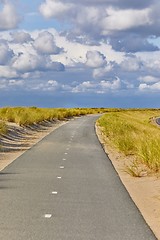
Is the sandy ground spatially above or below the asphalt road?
below

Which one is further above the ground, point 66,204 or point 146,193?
point 66,204

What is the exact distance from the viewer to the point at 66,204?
1023cm

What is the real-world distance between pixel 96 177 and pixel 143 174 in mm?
2112

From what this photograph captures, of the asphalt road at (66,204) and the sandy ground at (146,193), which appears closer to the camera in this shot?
the asphalt road at (66,204)

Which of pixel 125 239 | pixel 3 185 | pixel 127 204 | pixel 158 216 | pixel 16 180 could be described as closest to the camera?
pixel 125 239

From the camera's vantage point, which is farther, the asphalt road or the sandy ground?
the sandy ground

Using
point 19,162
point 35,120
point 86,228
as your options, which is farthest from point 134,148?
point 35,120

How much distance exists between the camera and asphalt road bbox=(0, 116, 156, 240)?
26.2 ft

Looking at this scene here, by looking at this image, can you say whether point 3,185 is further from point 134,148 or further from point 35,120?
point 35,120

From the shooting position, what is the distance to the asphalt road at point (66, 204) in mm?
8000

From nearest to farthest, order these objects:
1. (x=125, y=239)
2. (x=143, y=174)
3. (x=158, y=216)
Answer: (x=125, y=239), (x=158, y=216), (x=143, y=174)

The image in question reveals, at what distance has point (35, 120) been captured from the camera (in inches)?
1821

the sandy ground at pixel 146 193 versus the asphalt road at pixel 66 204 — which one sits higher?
the asphalt road at pixel 66 204

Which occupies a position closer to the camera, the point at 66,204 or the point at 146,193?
the point at 66,204
